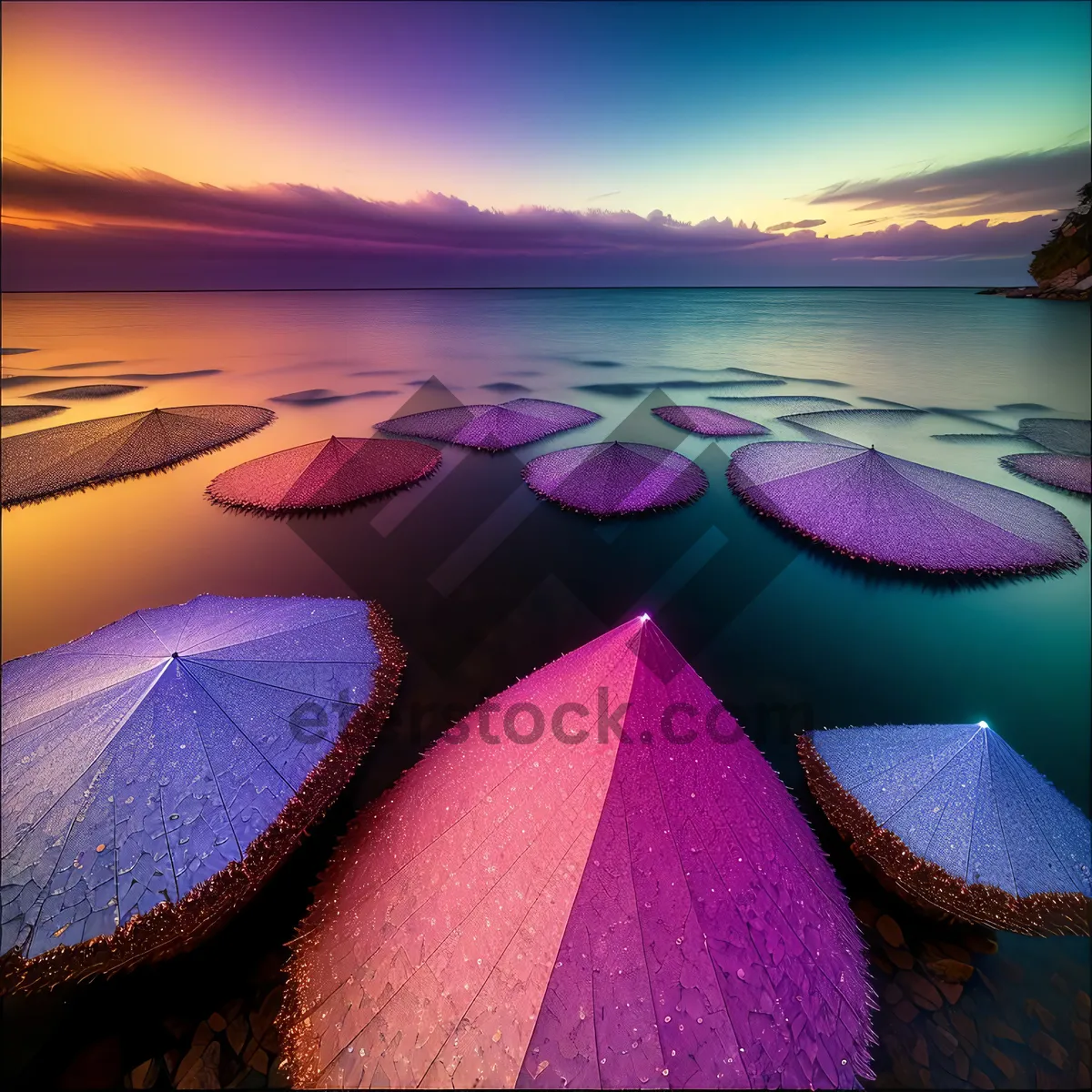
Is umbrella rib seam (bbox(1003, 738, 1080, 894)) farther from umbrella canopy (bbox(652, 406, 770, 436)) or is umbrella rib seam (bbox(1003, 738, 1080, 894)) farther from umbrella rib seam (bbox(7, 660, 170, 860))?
umbrella canopy (bbox(652, 406, 770, 436))

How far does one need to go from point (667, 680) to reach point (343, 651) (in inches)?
214

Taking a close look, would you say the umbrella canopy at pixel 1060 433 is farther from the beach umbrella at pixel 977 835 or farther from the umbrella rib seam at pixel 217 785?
the umbrella rib seam at pixel 217 785

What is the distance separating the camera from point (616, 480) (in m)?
14.8

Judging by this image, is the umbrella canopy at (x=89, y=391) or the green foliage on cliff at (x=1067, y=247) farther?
the green foliage on cliff at (x=1067, y=247)

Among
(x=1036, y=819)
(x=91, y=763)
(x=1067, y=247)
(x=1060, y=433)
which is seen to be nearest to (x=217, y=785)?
(x=91, y=763)

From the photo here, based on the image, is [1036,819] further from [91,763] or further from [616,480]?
[616,480]

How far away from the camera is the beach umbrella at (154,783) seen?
455cm

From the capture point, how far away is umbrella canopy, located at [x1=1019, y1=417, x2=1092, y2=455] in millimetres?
19359

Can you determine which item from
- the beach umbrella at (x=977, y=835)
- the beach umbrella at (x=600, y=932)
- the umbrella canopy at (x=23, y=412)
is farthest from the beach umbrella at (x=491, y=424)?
the beach umbrella at (x=977, y=835)

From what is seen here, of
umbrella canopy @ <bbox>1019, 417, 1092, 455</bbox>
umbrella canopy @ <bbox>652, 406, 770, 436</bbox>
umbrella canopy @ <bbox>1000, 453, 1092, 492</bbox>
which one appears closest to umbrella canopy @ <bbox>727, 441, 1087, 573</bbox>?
umbrella canopy @ <bbox>1000, 453, 1092, 492</bbox>

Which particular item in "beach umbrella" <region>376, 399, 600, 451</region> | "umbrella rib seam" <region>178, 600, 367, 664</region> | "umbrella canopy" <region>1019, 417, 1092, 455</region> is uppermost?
"umbrella canopy" <region>1019, 417, 1092, 455</region>

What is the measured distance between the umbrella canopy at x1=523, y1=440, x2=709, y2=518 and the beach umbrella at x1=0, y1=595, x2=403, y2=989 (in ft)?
30.2

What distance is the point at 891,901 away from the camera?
5.34 meters

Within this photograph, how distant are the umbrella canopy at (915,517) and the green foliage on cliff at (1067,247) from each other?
217 feet
